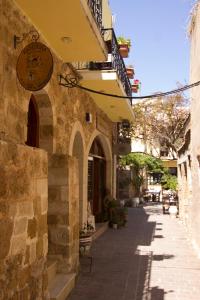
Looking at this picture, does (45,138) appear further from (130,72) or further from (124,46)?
(130,72)

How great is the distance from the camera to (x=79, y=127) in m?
10.1

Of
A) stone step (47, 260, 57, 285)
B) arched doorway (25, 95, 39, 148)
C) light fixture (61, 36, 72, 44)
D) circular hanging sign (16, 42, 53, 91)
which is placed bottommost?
stone step (47, 260, 57, 285)

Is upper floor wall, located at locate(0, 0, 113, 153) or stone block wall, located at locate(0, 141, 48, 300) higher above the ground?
upper floor wall, located at locate(0, 0, 113, 153)

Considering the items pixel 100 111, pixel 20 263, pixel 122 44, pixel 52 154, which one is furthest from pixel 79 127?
pixel 20 263

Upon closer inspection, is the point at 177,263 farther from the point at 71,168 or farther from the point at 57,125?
the point at 57,125

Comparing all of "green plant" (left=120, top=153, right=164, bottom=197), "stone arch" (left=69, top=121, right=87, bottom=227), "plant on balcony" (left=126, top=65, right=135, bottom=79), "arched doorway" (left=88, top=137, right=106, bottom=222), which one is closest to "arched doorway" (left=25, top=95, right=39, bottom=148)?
"stone arch" (left=69, top=121, right=87, bottom=227)

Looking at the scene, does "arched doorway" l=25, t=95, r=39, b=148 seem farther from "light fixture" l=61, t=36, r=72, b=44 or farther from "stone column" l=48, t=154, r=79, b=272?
"light fixture" l=61, t=36, r=72, b=44

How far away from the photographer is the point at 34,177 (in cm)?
417

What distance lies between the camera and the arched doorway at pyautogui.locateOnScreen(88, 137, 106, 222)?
14.0m

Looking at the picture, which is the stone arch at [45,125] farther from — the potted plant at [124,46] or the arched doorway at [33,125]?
the potted plant at [124,46]

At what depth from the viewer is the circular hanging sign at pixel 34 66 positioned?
5.45 meters

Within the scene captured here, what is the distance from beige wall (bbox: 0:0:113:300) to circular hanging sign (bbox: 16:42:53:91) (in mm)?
212

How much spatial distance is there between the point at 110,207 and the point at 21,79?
988cm

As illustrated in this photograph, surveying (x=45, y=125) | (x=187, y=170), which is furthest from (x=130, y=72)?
(x=45, y=125)
